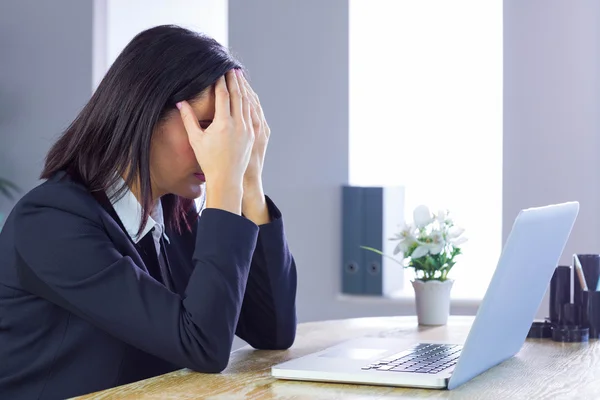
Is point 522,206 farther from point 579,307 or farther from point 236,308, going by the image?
point 236,308

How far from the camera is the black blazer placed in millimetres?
1290

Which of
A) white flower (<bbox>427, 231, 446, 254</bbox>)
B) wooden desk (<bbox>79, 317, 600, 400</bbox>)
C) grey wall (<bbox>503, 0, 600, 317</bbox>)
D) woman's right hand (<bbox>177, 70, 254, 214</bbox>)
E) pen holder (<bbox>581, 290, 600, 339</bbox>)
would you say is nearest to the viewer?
wooden desk (<bbox>79, 317, 600, 400</bbox>)

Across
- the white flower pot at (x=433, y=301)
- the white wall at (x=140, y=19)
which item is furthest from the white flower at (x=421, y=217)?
the white wall at (x=140, y=19)

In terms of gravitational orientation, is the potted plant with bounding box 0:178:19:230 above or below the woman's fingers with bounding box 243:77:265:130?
below

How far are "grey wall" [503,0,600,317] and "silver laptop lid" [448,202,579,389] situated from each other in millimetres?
1633

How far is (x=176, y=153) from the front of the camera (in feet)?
5.00

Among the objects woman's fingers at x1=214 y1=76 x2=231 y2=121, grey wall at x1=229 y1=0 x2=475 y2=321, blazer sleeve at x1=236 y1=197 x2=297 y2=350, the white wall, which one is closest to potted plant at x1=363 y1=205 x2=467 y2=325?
blazer sleeve at x1=236 y1=197 x2=297 y2=350

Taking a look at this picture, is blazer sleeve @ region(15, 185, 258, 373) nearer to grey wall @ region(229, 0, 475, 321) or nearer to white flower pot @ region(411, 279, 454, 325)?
white flower pot @ region(411, 279, 454, 325)

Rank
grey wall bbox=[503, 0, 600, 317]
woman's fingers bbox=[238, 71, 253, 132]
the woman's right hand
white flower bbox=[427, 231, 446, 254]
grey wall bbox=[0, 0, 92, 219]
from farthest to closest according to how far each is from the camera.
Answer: grey wall bbox=[0, 0, 92, 219] → grey wall bbox=[503, 0, 600, 317] → white flower bbox=[427, 231, 446, 254] → woman's fingers bbox=[238, 71, 253, 132] → the woman's right hand

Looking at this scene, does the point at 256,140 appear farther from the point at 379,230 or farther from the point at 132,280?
the point at 379,230

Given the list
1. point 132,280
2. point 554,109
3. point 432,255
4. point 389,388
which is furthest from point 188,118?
point 554,109

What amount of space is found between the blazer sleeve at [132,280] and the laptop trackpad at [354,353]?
169 mm

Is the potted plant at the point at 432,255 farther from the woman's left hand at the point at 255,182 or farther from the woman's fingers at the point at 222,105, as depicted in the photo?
the woman's fingers at the point at 222,105

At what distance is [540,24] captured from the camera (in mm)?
Result: 3068
